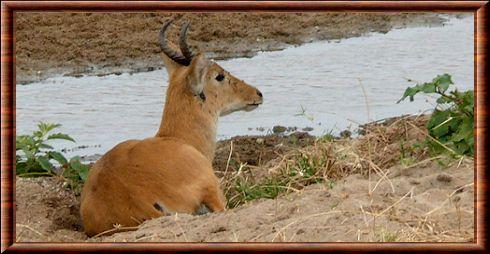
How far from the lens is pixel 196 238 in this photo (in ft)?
22.3

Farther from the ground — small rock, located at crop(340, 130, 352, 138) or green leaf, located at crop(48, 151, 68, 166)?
small rock, located at crop(340, 130, 352, 138)

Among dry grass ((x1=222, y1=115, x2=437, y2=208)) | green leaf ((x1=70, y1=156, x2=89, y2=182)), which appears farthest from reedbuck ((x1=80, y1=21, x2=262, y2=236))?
green leaf ((x1=70, y1=156, x2=89, y2=182))

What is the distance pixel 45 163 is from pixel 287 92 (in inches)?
126

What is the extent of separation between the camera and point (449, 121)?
8.11 meters

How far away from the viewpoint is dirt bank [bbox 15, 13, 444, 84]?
12.1 meters

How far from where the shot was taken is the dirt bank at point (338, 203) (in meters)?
6.68

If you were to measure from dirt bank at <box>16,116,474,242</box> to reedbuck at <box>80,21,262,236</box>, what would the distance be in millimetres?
178

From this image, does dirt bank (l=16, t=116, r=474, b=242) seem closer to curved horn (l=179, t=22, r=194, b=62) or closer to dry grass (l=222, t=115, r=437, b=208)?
dry grass (l=222, t=115, r=437, b=208)

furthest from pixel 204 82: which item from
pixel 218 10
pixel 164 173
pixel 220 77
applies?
pixel 218 10

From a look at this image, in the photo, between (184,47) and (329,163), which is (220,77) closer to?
(184,47)

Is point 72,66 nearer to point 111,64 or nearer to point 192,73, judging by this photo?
point 111,64

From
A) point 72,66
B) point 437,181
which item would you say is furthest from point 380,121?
point 72,66

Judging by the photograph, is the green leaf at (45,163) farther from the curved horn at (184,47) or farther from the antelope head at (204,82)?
the curved horn at (184,47)

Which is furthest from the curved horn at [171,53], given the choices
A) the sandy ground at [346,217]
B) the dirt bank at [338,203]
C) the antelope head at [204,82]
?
the sandy ground at [346,217]
